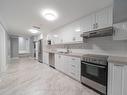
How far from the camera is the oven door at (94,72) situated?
215 centimetres

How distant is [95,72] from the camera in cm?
239

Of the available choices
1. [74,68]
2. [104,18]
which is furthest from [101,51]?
[74,68]

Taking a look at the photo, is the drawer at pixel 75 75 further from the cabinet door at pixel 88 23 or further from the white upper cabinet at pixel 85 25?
the cabinet door at pixel 88 23

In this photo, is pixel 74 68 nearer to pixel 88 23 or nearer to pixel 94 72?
pixel 94 72

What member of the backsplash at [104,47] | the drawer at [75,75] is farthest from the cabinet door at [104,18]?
the drawer at [75,75]

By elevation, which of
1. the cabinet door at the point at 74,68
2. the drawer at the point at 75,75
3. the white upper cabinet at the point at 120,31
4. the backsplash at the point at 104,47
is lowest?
the drawer at the point at 75,75

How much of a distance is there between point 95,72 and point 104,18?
5.06 ft

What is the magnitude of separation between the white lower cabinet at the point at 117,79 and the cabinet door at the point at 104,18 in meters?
1.12

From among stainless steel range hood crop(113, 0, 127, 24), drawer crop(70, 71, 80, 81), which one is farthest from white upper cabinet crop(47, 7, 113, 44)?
drawer crop(70, 71, 80, 81)

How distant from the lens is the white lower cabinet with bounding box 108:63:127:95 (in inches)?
69.8

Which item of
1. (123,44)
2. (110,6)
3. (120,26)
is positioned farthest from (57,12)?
(123,44)

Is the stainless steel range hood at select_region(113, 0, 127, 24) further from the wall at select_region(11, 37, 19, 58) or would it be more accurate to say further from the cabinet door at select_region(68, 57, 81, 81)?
the wall at select_region(11, 37, 19, 58)

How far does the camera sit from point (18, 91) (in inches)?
93.4

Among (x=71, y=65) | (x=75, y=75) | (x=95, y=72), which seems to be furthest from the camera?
(x=71, y=65)
